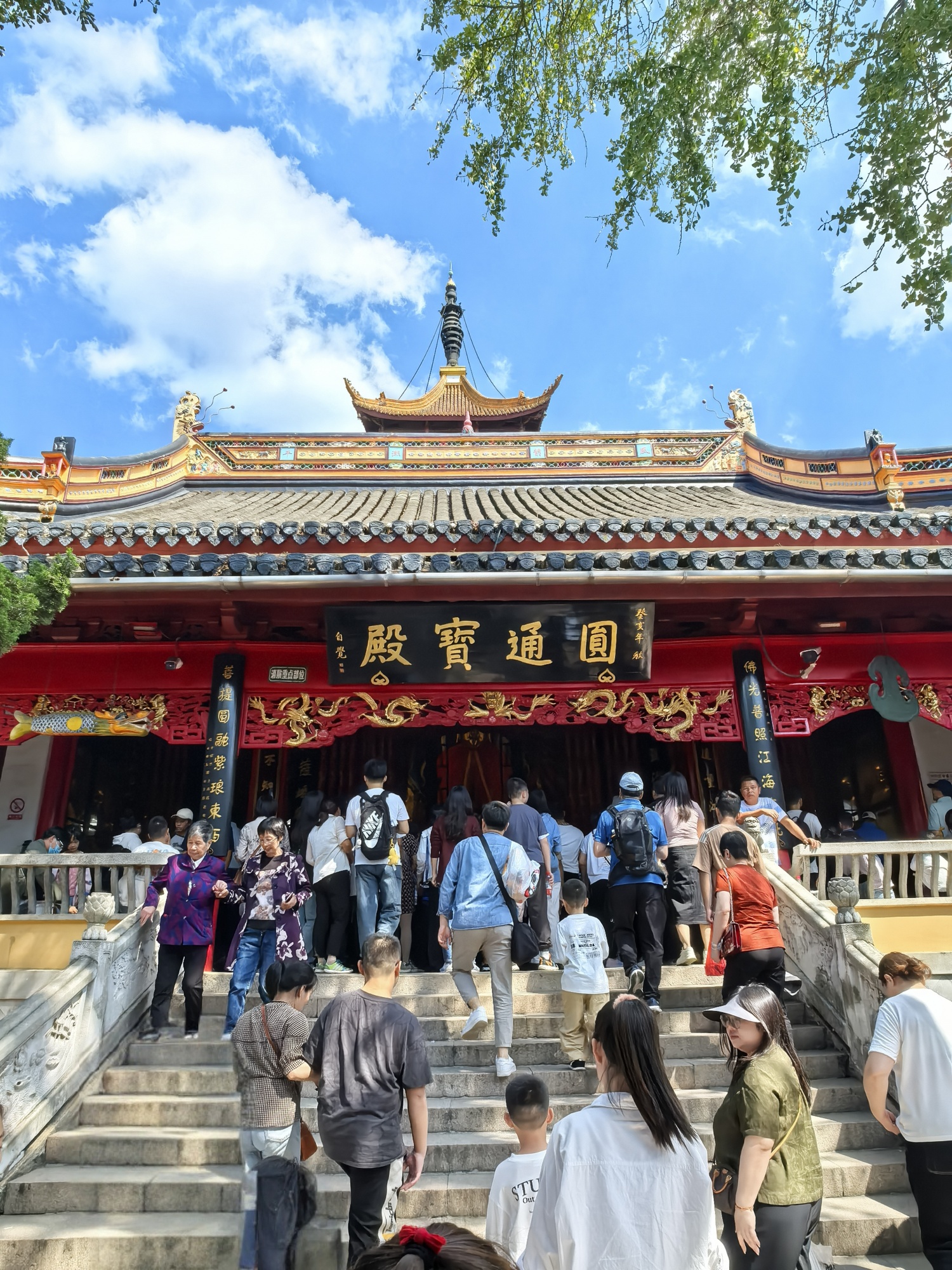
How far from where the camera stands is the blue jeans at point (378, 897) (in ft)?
18.5

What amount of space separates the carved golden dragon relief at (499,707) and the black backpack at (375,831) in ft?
6.81

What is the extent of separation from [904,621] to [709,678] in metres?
2.02

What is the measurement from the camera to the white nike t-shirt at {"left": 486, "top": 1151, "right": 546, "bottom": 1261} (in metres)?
2.40

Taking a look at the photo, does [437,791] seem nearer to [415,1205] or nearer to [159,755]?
[159,755]

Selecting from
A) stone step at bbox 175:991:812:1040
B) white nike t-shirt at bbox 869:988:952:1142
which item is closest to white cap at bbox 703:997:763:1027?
white nike t-shirt at bbox 869:988:952:1142

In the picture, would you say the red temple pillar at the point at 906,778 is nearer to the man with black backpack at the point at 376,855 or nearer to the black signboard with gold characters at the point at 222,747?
the man with black backpack at the point at 376,855

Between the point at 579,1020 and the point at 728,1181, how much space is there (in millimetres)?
2074

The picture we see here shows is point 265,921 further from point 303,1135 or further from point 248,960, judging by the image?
point 303,1135

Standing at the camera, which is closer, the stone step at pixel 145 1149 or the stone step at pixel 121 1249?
the stone step at pixel 121 1249

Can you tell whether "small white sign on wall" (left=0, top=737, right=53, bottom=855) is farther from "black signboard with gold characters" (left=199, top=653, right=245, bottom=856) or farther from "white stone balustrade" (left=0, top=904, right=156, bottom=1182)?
"white stone balustrade" (left=0, top=904, right=156, bottom=1182)

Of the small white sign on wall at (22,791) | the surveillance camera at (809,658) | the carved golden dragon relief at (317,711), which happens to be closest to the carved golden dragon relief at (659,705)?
the surveillance camera at (809,658)

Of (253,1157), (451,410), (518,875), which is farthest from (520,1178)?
(451,410)

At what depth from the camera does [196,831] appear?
5.60m

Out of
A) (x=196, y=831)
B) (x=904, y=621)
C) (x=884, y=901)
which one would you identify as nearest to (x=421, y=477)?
(x=904, y=621)
